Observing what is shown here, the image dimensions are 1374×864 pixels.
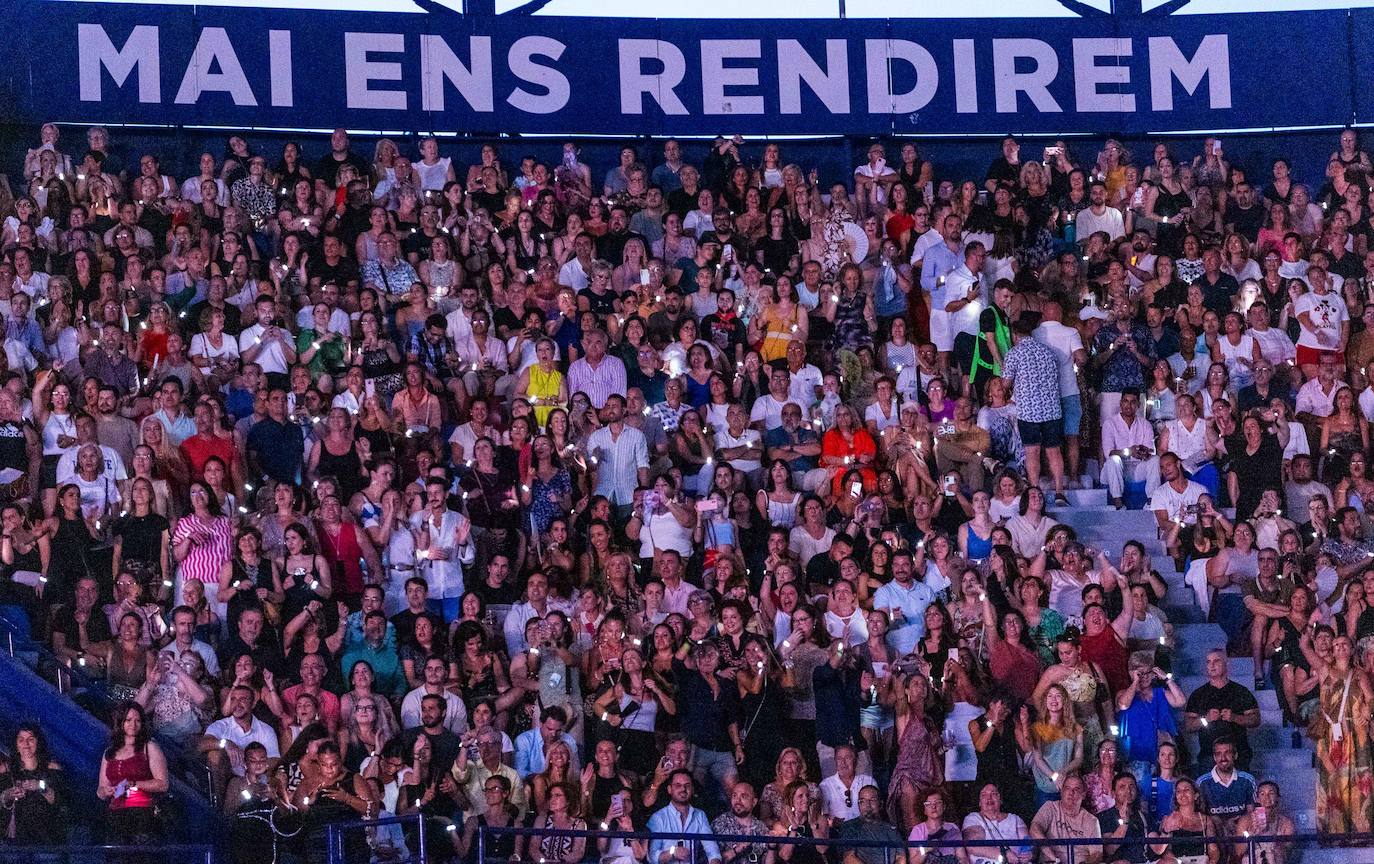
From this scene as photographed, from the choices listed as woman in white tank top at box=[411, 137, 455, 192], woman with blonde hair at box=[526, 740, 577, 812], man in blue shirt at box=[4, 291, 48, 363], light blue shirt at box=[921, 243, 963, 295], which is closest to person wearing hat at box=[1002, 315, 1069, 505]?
light blue shirt at box=[921, 243, 963, 295]

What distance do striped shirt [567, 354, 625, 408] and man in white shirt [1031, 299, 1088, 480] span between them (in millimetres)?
3201

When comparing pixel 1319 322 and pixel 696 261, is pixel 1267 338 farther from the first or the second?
pixel 696 261

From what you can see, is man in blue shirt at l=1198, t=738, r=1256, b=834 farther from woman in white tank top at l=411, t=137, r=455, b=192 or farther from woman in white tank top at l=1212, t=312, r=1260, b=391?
woman in white tank top at l=411, t=137, r=455, b=192

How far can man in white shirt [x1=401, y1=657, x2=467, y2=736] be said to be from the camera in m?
12.7

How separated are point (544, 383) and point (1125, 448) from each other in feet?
14.2

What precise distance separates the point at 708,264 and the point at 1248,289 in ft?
14.3

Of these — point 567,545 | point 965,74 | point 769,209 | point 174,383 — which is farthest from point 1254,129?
point 174,383

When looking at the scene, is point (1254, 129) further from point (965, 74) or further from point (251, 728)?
point (251, 728)

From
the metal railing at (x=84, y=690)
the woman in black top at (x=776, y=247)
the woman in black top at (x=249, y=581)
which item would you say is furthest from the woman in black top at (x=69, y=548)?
the woman in black top at (x=776, y=247)

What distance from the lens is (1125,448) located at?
1567 centimetres

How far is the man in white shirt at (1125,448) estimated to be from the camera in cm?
1559

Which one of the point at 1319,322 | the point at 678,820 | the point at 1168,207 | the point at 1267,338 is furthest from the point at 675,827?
the point at 1168,207

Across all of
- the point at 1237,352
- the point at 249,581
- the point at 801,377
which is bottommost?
the point at 249,581

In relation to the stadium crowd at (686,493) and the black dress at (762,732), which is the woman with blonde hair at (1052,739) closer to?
the stadium crowd at (686,493)
